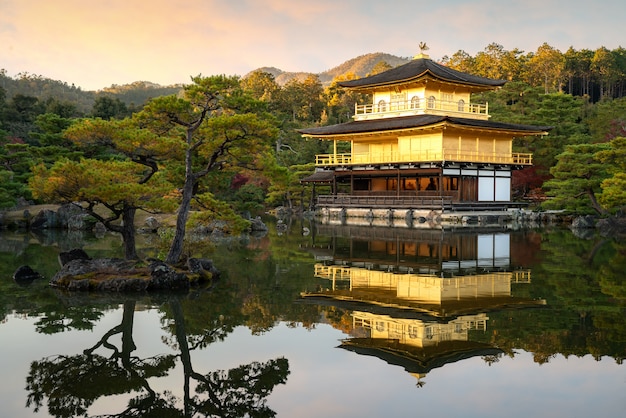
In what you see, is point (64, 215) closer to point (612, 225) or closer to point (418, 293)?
point (418, 293)

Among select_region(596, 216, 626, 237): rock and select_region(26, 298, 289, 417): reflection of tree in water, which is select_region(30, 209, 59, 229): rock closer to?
select_region(26, 298, 289, 417): reflection of tree in water

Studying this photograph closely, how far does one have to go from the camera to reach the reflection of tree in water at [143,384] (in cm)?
680

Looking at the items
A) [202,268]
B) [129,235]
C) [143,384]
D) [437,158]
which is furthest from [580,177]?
[143,384]

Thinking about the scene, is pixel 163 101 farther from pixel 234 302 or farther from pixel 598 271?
pixel 598 271

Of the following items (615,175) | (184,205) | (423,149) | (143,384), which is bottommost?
(143,384)

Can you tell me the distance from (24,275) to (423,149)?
30543mm

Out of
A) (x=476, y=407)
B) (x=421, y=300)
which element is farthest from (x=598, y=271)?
(x=476, y=407)

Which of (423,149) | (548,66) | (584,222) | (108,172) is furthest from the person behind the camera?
(548,66)

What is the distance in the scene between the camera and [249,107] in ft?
47.6

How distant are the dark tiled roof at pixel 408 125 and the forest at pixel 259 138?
395 cm

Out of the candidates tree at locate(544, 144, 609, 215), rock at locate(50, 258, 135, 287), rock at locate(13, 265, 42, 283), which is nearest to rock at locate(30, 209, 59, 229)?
rock at locate(13, 265, 42, 283)

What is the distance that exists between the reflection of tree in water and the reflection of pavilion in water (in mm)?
1995

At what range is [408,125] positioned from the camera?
130ft

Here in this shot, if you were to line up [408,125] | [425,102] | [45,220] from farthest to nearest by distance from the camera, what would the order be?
[425,102]
[408,125]
[45,220]
